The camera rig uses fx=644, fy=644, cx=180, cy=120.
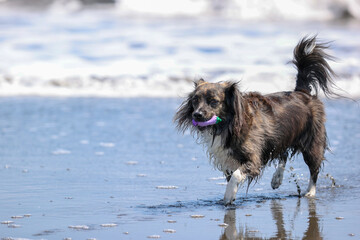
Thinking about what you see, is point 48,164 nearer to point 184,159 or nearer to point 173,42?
point 184,159

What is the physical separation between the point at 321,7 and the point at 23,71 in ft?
58.5

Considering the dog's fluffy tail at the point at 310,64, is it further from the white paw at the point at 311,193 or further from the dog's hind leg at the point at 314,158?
the white paw at the point at 311,193

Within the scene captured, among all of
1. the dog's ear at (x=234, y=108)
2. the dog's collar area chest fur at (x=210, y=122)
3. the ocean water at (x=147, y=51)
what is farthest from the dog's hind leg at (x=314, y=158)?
the ocean water at (x=147, y=51)

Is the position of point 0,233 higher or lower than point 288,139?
lower

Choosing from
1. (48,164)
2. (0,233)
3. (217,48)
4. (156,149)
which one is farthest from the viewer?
(217,48)

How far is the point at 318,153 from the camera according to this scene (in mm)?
6906

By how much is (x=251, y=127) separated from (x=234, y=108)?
0.34 m

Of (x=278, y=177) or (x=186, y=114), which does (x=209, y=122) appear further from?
(x=278, y=177)

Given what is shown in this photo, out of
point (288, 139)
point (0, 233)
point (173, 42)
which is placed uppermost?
point (173, 42)

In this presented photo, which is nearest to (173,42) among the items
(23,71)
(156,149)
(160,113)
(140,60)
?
(140,60)

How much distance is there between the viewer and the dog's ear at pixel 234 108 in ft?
19.1

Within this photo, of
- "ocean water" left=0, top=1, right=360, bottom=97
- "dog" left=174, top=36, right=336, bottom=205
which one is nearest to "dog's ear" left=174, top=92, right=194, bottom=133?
"dog" left=174, top=36, right=336, bottom=205

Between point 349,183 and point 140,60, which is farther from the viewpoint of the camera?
point 140,60

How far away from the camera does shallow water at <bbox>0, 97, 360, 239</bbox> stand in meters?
5.12
